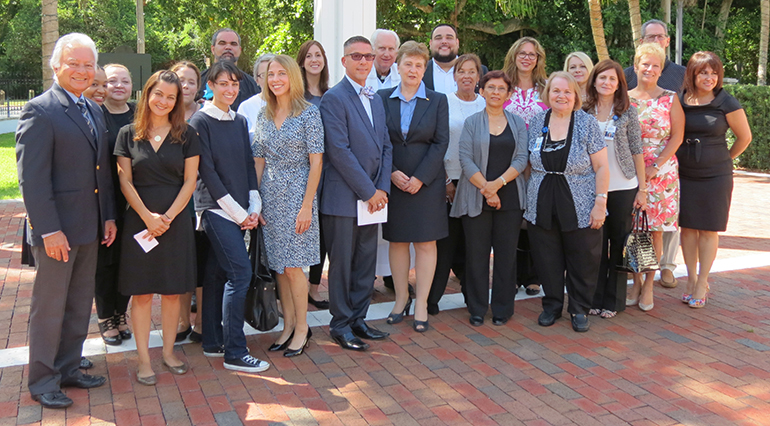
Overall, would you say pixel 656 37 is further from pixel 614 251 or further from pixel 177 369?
pixel 177 369

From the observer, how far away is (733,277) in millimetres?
6879

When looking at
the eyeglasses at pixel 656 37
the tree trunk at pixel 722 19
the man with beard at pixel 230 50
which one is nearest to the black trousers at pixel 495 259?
the man with beard at pixel 230 50

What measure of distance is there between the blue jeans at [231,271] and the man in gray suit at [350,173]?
711mm

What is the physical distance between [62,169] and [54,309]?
81cm

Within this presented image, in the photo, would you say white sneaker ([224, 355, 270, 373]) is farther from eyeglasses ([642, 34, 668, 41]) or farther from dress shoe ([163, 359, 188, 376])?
eyeglasses ([642, 34, 668, 41])

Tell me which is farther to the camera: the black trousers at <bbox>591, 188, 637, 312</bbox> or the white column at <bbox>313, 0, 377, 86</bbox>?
the white column at <bbox>313, 0, 377, 86</bbox>

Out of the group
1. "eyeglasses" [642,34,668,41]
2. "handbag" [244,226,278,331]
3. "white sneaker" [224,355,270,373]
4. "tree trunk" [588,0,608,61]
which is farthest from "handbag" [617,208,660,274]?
"tree trunk" [588,0,608,61]

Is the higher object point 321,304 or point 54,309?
point 54,309

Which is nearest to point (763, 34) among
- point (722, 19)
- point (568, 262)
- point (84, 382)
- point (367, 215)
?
point (722, 19)

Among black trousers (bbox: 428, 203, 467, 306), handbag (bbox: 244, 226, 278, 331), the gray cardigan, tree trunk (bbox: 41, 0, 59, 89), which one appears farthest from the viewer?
tree trunk (bbox: 41, 0, 59, 89)

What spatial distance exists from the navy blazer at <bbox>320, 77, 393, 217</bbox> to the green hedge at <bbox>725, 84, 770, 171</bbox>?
1364 cm

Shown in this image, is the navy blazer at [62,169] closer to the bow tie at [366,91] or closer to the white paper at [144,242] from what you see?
the white paper at [144,242]

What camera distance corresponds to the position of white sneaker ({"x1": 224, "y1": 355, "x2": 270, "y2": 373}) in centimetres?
435

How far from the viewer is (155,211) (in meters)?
4.09
